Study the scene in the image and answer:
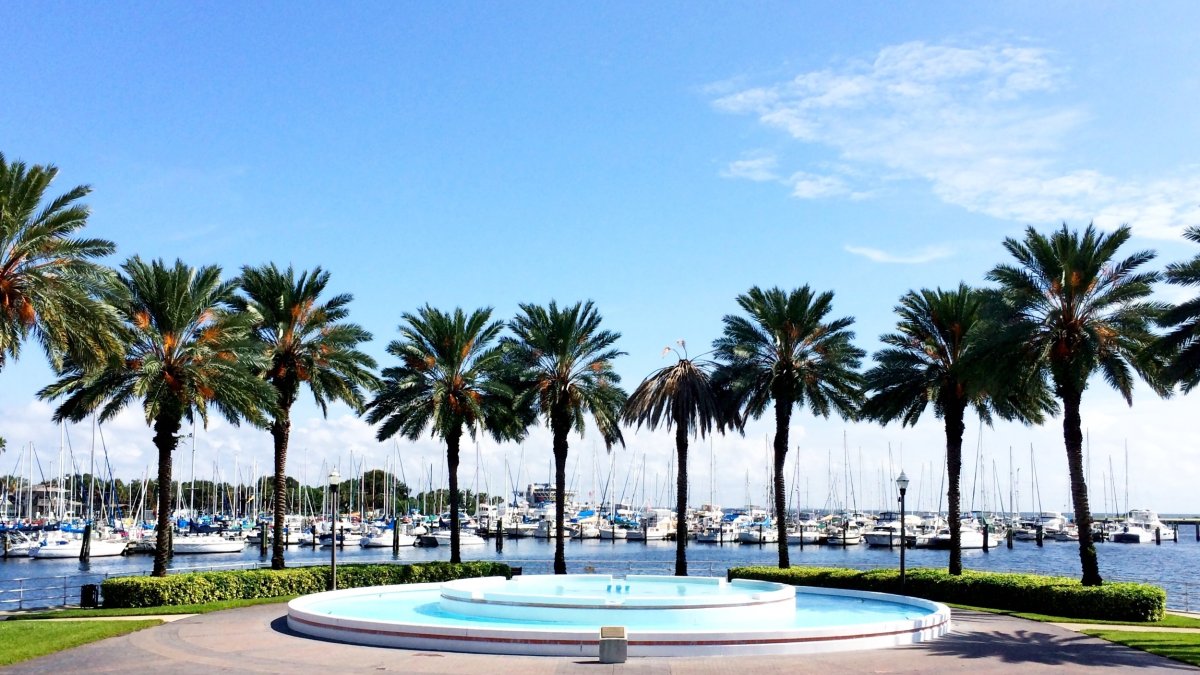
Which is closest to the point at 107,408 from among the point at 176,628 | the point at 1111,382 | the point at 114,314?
the point at 114,314

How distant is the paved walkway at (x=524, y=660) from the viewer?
→ 1953cm

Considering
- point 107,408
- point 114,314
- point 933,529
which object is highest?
point 114,314

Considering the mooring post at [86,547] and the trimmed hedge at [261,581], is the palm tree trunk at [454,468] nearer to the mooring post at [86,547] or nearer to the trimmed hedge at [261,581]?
the trimmed hedge at [261,581]

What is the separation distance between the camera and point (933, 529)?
427ft

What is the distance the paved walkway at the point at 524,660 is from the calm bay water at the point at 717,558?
1621 inches

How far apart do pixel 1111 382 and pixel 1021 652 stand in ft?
48.6

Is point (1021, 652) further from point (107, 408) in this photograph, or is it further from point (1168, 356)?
point (107, 408)

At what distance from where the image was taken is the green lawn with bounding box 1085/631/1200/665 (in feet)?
71.2

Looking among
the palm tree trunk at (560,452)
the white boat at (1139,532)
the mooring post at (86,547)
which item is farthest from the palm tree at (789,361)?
the white boat at (1139,532)

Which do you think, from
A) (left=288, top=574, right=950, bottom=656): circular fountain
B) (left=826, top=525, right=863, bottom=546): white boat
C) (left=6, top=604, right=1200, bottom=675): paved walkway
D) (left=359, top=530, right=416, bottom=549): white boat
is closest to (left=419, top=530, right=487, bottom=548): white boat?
(left=359, top=530, right=416, bottom=549): white boat

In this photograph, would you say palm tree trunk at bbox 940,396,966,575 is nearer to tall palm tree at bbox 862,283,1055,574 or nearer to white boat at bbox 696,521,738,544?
tall palm tree at bbox 862,283,1055,574

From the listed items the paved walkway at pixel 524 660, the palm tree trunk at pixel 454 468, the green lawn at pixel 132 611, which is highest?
the palm tree trunk at pixel 454 468

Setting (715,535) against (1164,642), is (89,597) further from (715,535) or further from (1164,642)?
(715,535)

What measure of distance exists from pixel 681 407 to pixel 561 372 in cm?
589
